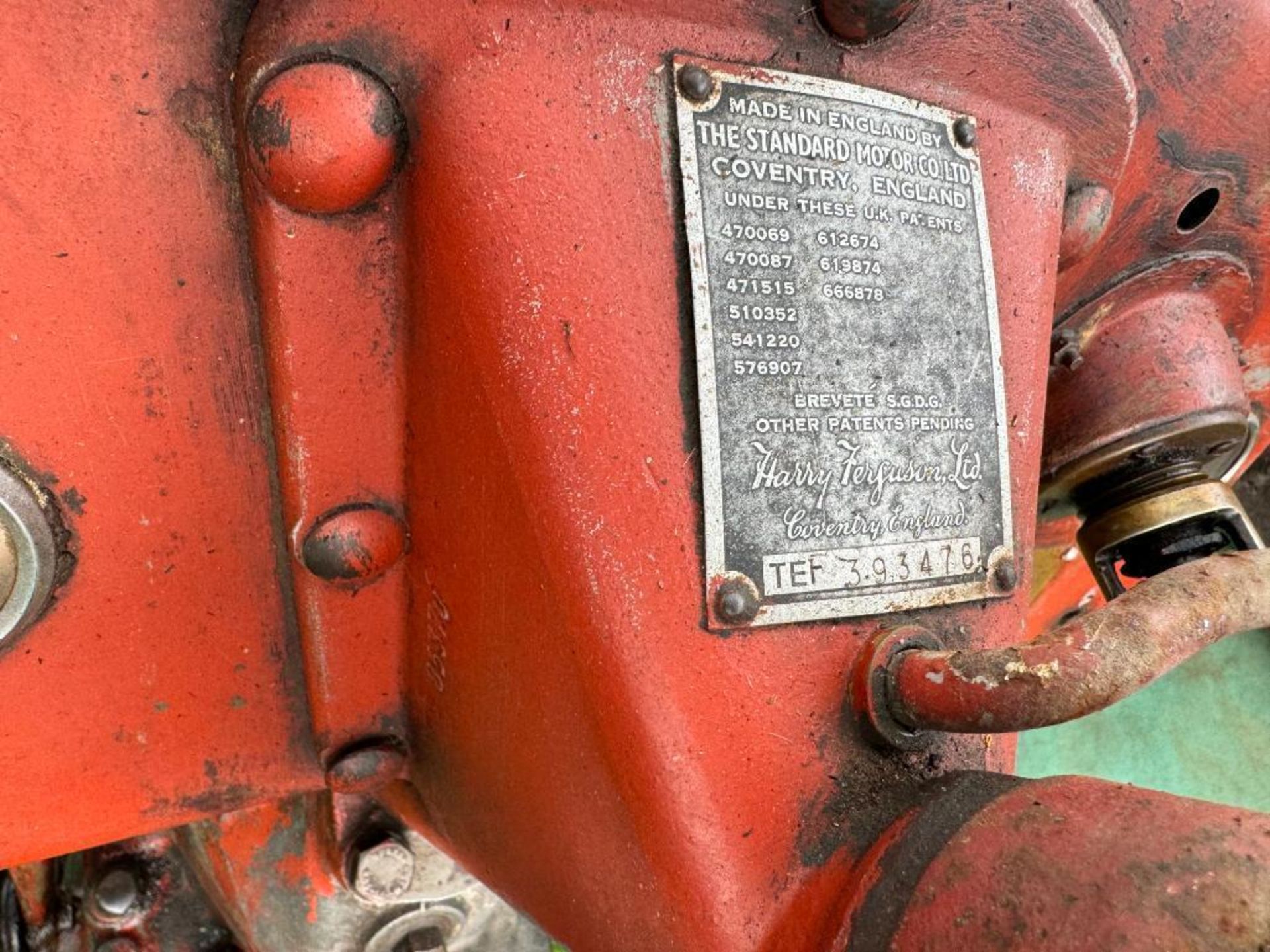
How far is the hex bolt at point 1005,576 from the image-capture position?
2.84 feet

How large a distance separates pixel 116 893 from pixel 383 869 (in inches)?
12.5

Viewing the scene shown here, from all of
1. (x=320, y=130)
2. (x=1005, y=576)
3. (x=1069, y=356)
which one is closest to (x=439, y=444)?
(x=320, y=130)

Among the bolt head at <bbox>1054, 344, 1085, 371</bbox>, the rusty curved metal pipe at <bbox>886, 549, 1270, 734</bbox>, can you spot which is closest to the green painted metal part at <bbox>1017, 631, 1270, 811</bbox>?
the bolt head at <bbox>1054, 344, 1085, 371</bbox>

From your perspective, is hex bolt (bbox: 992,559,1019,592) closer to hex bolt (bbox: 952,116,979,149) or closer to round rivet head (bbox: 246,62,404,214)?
hex bolt (bbox: 952,116,979,149)

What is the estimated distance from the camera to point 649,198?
730 millimetres

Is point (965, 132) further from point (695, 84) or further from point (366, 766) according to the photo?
point (366, 766)

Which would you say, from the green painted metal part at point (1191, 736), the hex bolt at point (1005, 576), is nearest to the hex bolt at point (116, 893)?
the hex bolt at point (1005, 576)

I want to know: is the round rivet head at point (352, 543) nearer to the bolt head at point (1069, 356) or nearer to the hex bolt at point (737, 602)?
the hex bolt at point (737, 602)

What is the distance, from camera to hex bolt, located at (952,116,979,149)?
87cm

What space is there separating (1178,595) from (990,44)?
1.58 ft

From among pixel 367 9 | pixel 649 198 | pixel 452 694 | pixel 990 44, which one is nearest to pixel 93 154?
pixel 367 9

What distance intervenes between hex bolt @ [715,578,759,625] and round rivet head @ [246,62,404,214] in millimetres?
371

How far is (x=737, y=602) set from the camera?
73cm

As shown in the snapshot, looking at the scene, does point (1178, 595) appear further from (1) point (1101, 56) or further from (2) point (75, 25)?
(2) point (75, 25)
